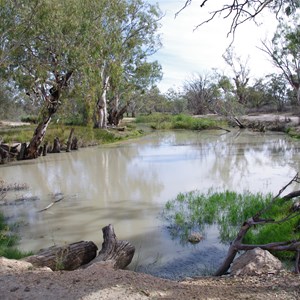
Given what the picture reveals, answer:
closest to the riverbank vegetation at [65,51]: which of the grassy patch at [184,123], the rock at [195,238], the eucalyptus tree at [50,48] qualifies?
the eucalyptus tree at [50,48]

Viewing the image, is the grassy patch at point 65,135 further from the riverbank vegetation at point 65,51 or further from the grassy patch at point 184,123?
the grassy patch at point 184,123

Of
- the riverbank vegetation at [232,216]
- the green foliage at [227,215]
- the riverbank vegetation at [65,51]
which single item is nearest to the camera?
the riverbank vegetation at [232,216]

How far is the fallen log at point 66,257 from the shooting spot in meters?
4.95

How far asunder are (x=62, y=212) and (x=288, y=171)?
26.9 ft

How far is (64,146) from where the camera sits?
71.2 feet

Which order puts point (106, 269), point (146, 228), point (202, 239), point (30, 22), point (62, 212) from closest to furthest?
1. point (106, 269)
2. point (202, 239)
3. point (146, 228)
4. point (62, 212)
5. point (30, 22)

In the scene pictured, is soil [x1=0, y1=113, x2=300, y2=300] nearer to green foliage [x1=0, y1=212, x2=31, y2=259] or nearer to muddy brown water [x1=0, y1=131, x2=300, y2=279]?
muddy brown water [x1=0, y1=131, x2=300, y2=279]

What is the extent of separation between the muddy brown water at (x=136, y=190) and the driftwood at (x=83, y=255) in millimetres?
363

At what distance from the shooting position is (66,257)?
16.7ft

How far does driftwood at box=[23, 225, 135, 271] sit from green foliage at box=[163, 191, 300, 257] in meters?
1.53

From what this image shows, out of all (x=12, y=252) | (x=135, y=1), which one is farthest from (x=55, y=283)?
(x=135, y=1)

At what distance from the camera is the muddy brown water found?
6.27 meters

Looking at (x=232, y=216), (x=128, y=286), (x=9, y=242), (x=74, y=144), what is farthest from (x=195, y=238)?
(x=74, y=144)

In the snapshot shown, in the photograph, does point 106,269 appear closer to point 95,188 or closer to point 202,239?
point 202,239
